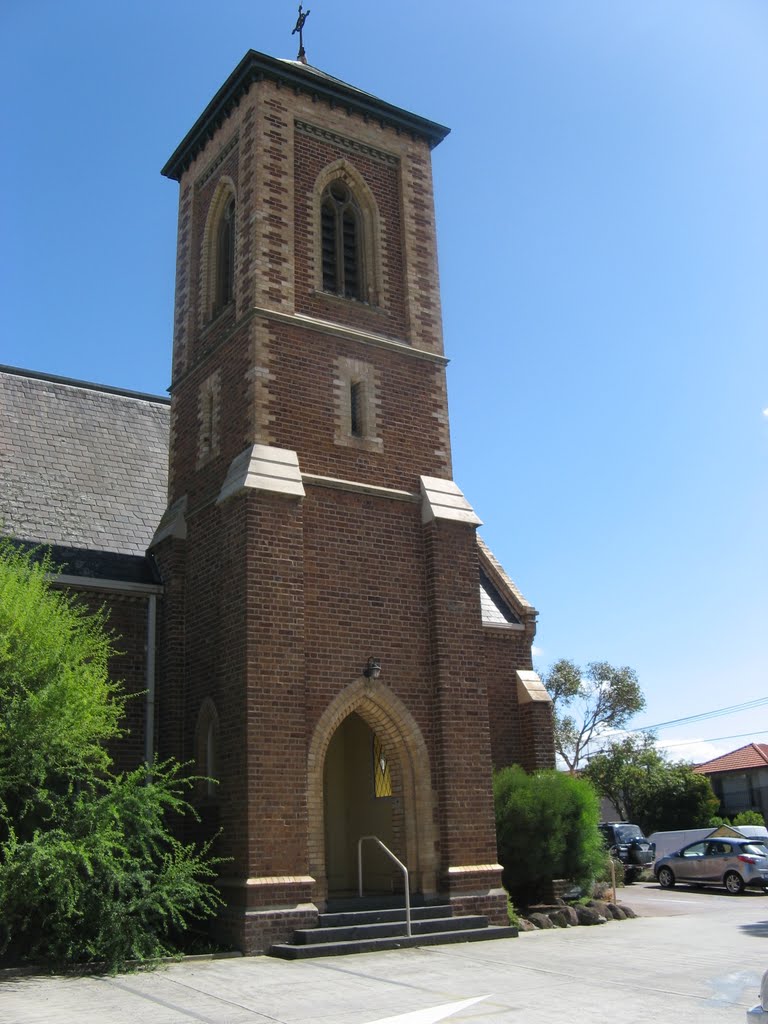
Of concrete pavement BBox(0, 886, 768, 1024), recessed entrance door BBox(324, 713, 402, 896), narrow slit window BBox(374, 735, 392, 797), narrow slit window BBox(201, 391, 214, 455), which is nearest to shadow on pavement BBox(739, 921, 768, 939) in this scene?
concrete pavement BBox(0, 886, 768, 1024)

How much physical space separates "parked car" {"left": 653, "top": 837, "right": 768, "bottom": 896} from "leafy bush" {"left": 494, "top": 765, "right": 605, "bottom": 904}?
7.49 meters

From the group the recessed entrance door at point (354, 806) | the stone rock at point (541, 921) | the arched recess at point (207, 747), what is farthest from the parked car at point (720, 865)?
the arched recess at point (207, 747)

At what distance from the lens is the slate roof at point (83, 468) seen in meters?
16.3

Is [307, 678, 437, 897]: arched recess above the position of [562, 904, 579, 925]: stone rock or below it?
above

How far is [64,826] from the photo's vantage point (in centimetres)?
1125

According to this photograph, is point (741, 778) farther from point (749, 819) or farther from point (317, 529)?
point (317, 529)

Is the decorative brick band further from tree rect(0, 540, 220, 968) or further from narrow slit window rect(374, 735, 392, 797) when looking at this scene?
narrow slit window rect(374, 735, 392, 797)

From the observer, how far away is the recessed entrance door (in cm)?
1631

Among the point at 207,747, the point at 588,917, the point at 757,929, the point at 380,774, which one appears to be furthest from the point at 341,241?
the point at 757,929

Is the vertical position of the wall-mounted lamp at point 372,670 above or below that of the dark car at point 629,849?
above

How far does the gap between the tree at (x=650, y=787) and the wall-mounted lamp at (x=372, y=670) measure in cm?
3215

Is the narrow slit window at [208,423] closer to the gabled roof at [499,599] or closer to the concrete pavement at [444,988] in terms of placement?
the gabled roof at [499,599]

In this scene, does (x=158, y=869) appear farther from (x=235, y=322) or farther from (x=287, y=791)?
(x=235, y=322)

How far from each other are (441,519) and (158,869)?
6.61 metres
